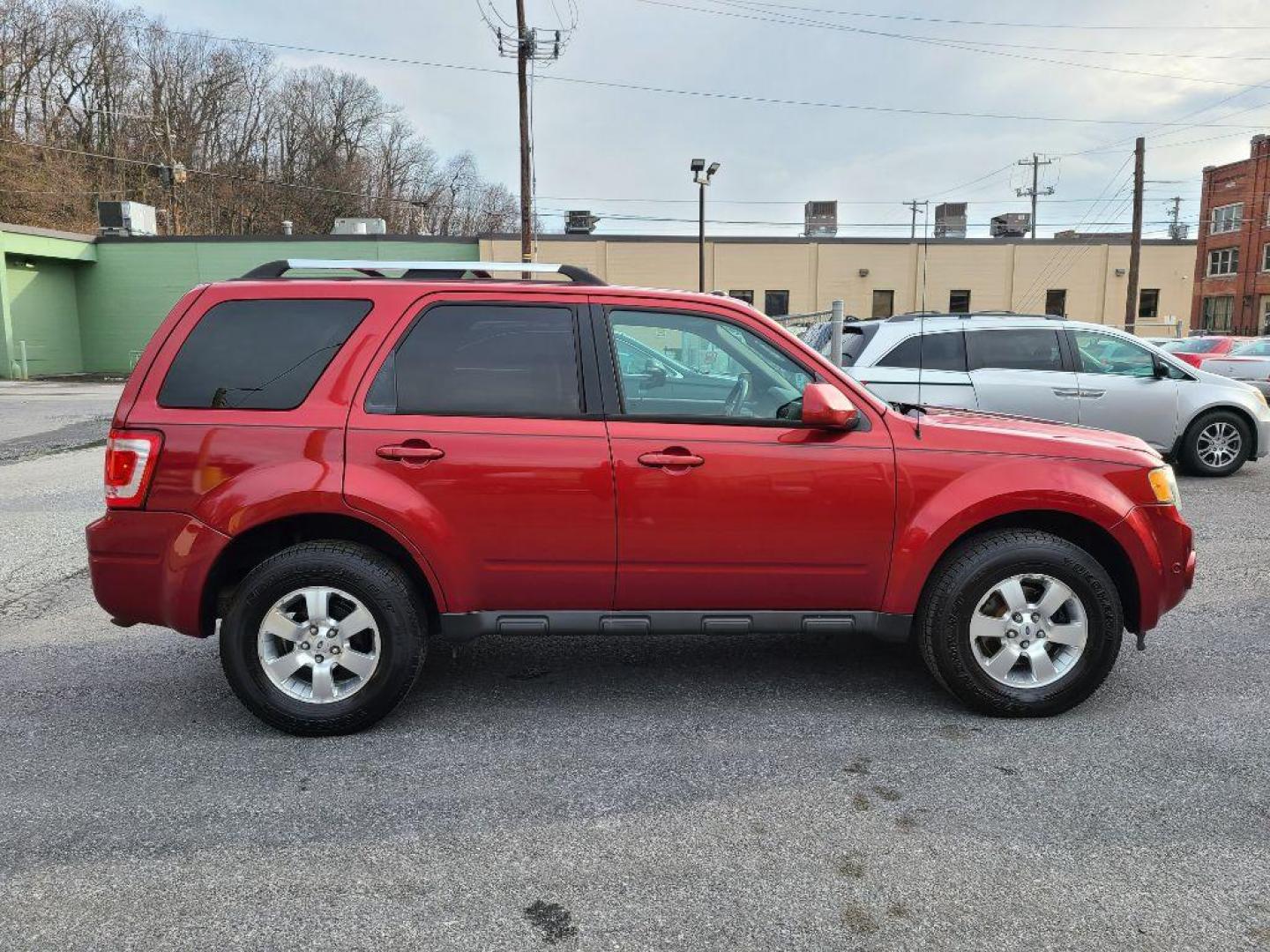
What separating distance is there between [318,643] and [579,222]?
1414 inches

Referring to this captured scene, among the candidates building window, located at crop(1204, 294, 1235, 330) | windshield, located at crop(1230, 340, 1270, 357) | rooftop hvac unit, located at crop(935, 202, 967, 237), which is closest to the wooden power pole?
windshield, located at crop(1230, 340, 1270, 357)

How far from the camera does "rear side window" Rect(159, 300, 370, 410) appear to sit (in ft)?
12.2

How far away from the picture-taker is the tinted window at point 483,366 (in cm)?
375

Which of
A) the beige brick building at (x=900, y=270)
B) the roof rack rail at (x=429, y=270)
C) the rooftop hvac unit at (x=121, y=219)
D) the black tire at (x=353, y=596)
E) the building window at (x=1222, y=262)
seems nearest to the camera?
the black tire at (x=353, y=596)

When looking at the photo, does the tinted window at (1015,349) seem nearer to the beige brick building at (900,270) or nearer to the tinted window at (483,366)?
the tinted window at (483,366)

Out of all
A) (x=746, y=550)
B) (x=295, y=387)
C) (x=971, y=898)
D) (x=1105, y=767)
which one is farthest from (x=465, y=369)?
(x=1105, y=767)

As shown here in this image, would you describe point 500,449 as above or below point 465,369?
below

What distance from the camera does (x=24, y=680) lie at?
440cm

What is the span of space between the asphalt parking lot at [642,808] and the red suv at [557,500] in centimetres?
41

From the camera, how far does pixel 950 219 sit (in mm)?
40250

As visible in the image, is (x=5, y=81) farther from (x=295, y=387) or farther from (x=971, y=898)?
(x=971, y=898)

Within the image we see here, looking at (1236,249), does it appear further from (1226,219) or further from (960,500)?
(960,500)

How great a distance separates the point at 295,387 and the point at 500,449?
0.90 meters

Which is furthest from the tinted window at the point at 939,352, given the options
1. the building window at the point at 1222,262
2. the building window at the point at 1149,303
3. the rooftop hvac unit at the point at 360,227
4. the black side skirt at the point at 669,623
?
the building window at the point at 1222,262
